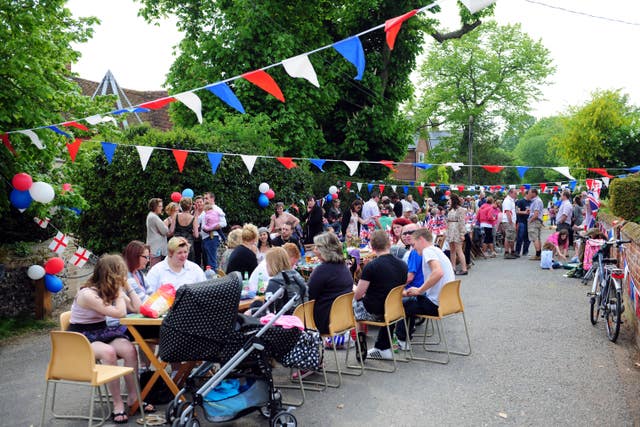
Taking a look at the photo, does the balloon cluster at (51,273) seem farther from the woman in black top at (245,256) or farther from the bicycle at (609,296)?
the bicycle at (609,296)

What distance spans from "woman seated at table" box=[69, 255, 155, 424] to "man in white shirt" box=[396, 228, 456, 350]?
3.32m

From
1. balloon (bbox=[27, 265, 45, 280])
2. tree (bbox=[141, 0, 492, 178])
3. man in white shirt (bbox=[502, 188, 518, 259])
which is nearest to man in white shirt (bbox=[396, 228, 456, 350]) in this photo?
balloon (bbox=[27, 265, 45, 280])

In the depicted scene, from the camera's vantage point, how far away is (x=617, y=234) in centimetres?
1031

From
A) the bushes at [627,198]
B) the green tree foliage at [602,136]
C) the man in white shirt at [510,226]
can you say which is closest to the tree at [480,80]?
the green tree foliage at [602,136]

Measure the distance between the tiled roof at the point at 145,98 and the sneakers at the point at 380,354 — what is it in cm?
2117

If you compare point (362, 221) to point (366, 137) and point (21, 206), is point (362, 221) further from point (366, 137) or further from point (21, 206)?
point (366, 137)

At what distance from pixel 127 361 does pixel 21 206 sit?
3912mm

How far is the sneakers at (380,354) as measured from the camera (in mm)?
6594

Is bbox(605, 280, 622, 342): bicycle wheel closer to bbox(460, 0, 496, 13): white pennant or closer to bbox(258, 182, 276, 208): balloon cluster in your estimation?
bbox(460, 0, 496, 13): white pennant

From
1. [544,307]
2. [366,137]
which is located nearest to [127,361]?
[544,307]

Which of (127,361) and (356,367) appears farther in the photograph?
(356,367)

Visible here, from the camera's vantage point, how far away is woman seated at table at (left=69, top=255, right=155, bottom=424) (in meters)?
4.72

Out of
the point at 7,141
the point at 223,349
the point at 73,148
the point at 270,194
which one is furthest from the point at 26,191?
the point at 270,194

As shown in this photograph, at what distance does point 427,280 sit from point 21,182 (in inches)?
214
